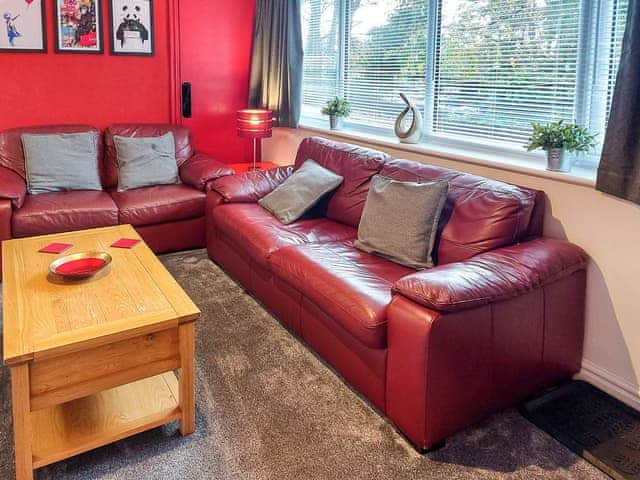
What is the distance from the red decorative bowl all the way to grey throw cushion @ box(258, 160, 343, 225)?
1.12 meters

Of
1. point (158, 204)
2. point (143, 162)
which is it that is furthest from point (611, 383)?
point (143, 162)

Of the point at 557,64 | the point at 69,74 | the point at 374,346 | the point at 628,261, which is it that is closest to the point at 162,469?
the point at 374,346

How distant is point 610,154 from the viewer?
85.3 inches

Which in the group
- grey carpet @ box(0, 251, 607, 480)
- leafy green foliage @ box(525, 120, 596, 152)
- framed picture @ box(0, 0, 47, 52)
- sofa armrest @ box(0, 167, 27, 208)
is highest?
framed picture @ box(0, 0, 47, 52)

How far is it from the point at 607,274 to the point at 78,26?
13.2 ft

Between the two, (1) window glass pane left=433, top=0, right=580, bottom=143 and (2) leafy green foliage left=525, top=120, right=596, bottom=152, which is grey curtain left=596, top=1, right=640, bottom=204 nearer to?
(2) leafy green foliage left=525, top=120, right=596, bottom=152

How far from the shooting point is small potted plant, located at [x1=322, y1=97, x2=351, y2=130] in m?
4.07

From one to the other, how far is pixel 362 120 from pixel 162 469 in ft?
9.37

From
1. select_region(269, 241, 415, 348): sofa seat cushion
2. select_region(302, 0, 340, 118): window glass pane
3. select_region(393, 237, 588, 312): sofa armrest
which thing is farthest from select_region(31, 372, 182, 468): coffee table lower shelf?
select_region(302, 0, 340, 118): window glass pane

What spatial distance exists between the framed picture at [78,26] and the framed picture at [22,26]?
12 centimetres

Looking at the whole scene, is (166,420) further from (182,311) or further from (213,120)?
(213,120)

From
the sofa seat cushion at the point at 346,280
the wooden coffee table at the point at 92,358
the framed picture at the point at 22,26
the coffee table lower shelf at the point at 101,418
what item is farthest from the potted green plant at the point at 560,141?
the framed picture at the point at 22,26

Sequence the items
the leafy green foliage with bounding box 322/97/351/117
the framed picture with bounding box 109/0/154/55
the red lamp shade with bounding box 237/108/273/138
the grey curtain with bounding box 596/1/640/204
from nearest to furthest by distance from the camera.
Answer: the grey curtain with bounding box 596/1/640/204 < the leafy green foliage with bounding box 322/97/351/117 < the framed picture with bounding box 109/0/154/55 < the red lamp shade with bounding box 237/108/273/138

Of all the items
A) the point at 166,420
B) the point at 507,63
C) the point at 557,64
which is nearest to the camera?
the point at 166,420
